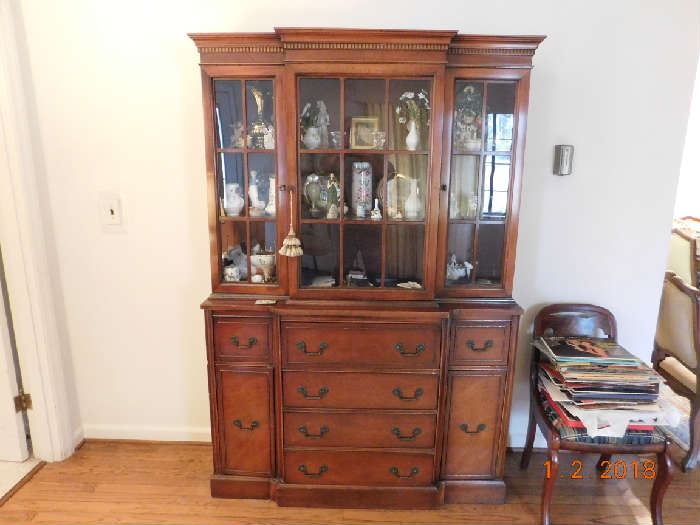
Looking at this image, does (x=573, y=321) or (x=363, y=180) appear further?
(x=573, y=321)

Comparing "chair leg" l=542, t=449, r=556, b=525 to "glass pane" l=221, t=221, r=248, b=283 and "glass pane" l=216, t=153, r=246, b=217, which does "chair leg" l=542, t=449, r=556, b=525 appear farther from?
"glass pane" l=216, t=153, r=246, b=217

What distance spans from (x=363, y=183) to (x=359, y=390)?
2.80 ft

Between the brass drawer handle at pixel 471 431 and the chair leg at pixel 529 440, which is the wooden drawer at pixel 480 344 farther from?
the chair leg at pixel 529 440

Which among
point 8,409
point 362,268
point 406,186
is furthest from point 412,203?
point 8,409

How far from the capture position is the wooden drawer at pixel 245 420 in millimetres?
1864

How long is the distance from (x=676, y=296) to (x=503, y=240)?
1119 mm

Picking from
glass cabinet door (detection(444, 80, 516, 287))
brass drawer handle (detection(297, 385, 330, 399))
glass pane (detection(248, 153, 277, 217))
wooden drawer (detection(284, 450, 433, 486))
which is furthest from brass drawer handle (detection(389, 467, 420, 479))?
glass pane (detection(248, 153, 277, 217))

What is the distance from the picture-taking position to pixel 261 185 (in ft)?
6.10

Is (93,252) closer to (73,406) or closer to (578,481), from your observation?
(73,406)

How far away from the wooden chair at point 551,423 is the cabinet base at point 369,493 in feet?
0.89

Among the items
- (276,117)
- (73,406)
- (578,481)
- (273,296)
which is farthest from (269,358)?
(578,481)

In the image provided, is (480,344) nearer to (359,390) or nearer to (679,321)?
(359,390)

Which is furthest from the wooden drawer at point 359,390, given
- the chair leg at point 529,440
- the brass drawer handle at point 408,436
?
the chair leg at point 529,440

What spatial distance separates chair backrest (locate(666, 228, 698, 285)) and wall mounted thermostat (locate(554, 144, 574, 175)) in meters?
1.64
